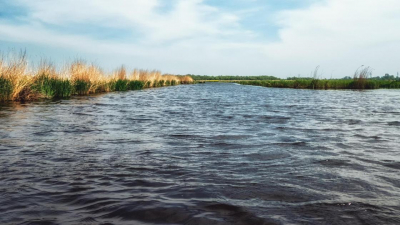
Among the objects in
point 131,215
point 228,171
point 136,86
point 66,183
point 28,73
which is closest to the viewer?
point 131,215

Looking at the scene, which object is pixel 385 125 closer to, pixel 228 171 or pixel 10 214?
pixel 228 171

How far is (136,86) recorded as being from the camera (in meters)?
37.3

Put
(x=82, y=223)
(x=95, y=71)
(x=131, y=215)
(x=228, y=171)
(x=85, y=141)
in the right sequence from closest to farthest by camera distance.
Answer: (x=82, y=223), (x=131, y=215), (x=228, y=171), (x=85, y=141), (x=95, y=71)

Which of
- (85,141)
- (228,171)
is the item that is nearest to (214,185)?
(228,171)

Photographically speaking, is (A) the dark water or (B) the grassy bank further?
(B) the grassy bank

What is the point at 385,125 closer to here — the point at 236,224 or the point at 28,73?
the point at 236,224

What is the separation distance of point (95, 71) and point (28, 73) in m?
9.36

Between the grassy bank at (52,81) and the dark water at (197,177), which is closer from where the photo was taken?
the dark water at (197,177)

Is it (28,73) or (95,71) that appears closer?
(28,73)

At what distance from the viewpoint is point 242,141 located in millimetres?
6383

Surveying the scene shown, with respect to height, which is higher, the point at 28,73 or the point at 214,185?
the point at 28,73

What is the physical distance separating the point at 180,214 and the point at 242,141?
147 inches

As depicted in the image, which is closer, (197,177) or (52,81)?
(197,177)

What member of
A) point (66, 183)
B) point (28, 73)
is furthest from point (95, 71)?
point (66, 183)
